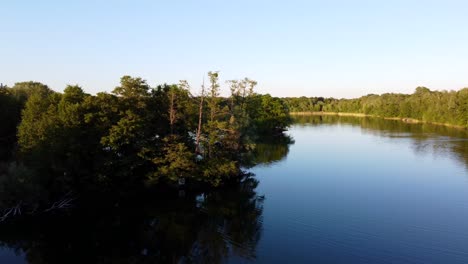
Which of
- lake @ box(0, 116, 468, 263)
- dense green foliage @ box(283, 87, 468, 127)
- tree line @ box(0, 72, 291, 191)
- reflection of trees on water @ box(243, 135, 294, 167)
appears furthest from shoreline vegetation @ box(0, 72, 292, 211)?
dense green foliage @ box(283, 87, 468, 127)

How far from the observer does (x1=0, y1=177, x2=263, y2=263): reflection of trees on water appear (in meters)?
22.2

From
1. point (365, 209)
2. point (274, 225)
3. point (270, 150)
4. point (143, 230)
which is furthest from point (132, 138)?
point (270, 150)

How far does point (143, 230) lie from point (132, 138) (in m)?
8.90

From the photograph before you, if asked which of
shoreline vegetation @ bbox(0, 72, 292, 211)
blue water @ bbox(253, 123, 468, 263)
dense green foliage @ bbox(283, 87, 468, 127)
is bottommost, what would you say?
blue water @ bbox(253, 123, 468, 263)

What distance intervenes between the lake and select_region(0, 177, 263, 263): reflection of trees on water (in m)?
0.07

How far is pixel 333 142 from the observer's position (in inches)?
2931

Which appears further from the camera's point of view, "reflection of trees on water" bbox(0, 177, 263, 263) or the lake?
"reflection of trees on water" bbox(0, 177, 263, 263)

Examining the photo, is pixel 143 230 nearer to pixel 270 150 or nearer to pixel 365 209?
pixel 365 209

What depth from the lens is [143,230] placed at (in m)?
26.3

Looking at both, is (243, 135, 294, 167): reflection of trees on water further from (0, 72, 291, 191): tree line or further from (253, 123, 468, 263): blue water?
(0, 72, 291, 191): tree line

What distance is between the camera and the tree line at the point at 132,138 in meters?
30.6

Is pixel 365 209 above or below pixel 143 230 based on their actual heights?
above

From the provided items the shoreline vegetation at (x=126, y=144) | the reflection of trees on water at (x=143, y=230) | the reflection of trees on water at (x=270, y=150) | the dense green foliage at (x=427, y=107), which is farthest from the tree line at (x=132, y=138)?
the dense green foliage at (x=427, y=107)

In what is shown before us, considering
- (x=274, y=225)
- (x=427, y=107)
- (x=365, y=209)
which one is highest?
(x=427, y=107)
